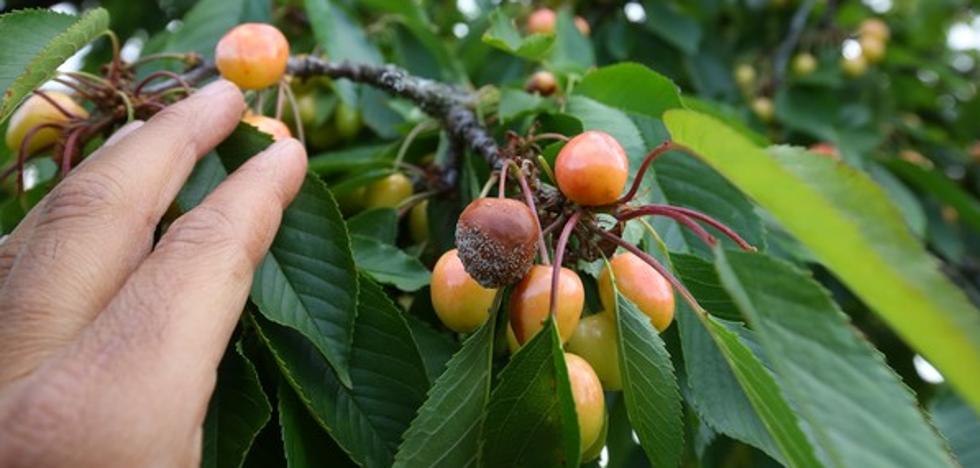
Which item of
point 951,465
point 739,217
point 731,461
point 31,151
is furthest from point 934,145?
point 31,151

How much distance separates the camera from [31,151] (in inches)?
48.9

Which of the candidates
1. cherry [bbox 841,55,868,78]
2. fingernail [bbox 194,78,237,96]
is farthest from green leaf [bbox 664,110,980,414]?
cherry [bbox 841,55,868,78]

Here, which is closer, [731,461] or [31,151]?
[31,151]

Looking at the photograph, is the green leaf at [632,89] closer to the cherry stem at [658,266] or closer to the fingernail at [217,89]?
the cherry stem at [658,266]

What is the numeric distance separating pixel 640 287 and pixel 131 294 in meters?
0.54

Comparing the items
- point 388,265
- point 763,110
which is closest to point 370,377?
point 388,265

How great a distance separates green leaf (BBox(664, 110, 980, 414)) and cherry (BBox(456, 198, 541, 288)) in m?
0.24

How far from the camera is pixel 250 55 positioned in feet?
A: 4.05

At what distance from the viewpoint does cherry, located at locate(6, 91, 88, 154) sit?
1220 mm

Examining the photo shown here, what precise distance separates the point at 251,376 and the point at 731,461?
1.28 m

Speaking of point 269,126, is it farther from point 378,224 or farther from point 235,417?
point 235,417

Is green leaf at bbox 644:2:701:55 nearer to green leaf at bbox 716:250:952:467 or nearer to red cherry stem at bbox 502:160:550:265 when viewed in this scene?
red cherry stem at bbox 502:160:550:265

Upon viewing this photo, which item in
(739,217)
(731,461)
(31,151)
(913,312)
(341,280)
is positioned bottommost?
(731,461)

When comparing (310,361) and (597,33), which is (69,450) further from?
(597,33)
